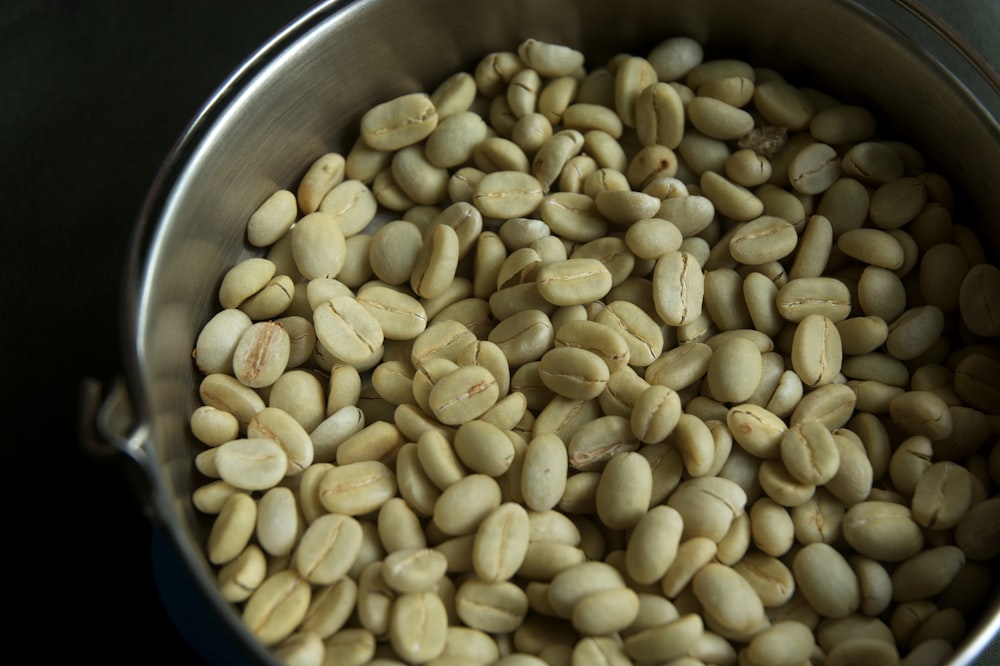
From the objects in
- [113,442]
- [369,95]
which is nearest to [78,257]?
[369,95]

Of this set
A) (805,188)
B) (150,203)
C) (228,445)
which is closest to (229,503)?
(228,445)

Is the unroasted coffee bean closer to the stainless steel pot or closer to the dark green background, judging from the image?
the stainless steel pot

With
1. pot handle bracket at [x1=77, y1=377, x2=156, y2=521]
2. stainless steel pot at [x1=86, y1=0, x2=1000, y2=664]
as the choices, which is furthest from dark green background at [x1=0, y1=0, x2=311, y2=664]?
pot handle bracket at [x1=77, y1=377, x2=156, y2=521]

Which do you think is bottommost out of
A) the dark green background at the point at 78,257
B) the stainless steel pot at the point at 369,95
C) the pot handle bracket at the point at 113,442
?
the dark green background at the point at 78,257

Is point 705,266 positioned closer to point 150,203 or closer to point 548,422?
point 548,422

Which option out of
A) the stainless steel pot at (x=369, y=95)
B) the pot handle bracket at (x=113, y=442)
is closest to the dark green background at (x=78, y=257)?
the stainless steel pot at (x=369, y=95)

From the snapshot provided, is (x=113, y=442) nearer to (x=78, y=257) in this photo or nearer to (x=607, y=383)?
(x=607, y=383)

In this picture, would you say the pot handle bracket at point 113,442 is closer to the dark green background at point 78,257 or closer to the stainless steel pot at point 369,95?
the stainless steel pot at point 369,95
